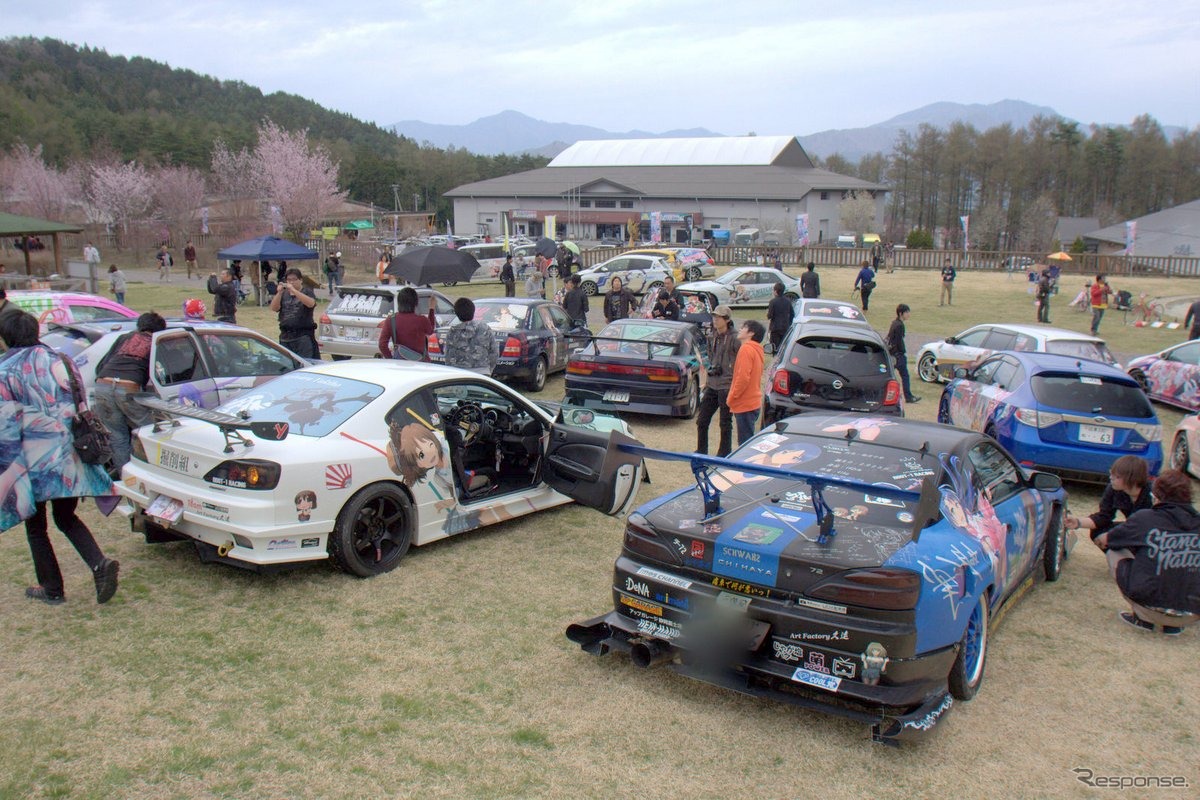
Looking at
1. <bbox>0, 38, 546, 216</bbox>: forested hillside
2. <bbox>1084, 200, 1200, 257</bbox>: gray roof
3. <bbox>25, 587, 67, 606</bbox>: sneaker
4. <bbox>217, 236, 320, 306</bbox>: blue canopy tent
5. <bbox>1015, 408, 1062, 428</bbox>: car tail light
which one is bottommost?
<bbox>25, 587, 67, 606</bbox>: sneaker

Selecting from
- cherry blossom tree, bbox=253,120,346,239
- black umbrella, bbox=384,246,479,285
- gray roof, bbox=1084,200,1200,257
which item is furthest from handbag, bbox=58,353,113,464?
gray roof, bbox=1084,200,1200,257

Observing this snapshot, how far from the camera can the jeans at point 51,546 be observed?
510 centimetres

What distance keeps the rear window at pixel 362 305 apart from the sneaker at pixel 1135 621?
10526 millimetres

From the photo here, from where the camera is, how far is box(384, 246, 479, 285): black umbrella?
1410cm

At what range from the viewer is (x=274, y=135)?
53.9 m

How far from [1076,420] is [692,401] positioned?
4.78 metres

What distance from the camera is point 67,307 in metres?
11.5

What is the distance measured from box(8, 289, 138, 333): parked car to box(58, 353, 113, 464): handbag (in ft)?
22.8

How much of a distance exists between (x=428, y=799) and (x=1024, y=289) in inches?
1441

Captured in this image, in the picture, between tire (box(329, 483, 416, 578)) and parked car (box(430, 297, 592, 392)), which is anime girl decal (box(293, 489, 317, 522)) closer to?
tire (box(329, 483, 416, 578))

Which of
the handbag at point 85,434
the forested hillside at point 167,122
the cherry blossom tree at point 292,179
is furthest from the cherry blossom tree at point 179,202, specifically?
the handbag at point 85,434

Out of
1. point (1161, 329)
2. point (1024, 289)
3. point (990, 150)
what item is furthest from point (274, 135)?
point (990, 150)

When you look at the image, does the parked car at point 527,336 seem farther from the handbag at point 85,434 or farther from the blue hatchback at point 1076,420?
the handbag at point 85,434

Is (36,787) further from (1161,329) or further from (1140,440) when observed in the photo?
(1161,329)
